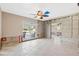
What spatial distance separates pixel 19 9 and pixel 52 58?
1.16 m

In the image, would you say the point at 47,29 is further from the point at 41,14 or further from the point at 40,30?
the point at 41,14

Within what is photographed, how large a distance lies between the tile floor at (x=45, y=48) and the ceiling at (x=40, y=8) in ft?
1.73

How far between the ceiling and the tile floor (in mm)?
527

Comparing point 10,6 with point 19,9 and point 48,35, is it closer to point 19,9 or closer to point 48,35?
point 19,9

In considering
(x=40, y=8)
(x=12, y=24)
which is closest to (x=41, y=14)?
(x=40, y=8)

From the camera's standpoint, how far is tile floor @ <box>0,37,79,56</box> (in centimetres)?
285

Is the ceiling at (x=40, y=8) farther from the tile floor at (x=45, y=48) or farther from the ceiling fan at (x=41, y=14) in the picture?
the tile floor at (x=45, y=48)

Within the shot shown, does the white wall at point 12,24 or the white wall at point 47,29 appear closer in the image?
the white wall at point 12,24

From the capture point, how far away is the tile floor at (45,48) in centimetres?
285

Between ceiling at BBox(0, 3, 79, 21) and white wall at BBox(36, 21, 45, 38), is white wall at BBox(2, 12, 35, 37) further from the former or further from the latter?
white wall at BBox(36, 21, 45, 38)

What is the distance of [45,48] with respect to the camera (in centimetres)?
299

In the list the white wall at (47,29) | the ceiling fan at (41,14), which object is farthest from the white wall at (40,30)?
the ceiling fan at (41,14)

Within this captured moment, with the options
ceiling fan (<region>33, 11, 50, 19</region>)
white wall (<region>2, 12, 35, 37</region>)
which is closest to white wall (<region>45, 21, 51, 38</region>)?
ceiling fan (<region>33, 11, 50, 19</region>)

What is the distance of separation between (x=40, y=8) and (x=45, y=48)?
0.81 metres
